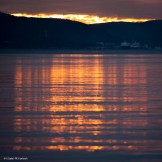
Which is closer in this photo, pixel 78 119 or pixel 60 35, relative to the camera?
pixel 78 119

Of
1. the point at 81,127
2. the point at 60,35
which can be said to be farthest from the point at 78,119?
the point at 60,35

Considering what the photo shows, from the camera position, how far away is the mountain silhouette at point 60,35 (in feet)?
501

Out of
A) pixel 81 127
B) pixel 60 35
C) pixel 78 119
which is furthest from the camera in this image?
pixel 60 35

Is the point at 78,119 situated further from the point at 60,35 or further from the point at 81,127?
the point at 60,35

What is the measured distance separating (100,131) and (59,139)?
998 millimetres

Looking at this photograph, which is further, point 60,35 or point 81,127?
point 60,35

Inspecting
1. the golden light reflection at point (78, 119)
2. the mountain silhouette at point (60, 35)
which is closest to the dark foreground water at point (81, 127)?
the golden light reflection at point (78, 119)

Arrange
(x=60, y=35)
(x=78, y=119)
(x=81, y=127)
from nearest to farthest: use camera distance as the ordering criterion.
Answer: (x=81, y=127)
(x=78, y=119)
(x=60, y=35)

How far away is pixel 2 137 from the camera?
8.95m

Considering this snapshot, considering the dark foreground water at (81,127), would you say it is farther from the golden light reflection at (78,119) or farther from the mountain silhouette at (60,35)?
the mountain silhouette at (60,35)

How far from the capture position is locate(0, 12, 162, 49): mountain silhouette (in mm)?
152625

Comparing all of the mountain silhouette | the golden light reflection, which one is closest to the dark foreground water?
the golden light reflection

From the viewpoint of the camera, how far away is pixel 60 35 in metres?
159

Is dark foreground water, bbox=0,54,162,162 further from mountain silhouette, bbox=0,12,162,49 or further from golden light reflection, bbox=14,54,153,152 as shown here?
mountain silhouette, bbox=0,12,162,49
